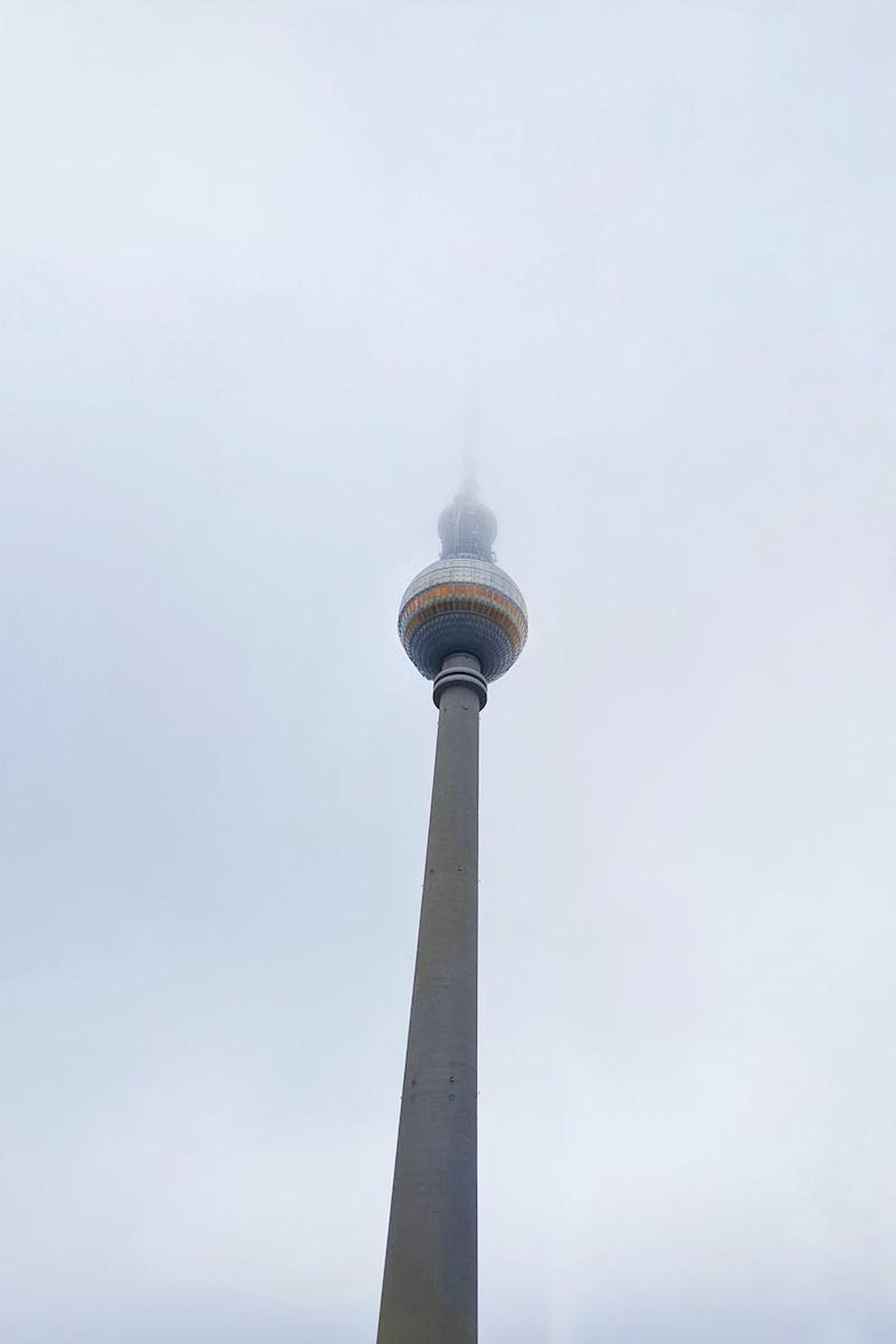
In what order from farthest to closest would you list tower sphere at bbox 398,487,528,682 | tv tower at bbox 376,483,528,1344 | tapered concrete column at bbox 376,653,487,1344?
tower sphere at bbox 398,487,528,682
tv tower at bbox 376,483,528,1344
tapered concrete column at bbox 376,653,487,1344

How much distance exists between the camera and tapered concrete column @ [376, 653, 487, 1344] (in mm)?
41062

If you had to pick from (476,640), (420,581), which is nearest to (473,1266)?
(476,640)

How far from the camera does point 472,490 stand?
270 feet

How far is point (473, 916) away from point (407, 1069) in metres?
8.68

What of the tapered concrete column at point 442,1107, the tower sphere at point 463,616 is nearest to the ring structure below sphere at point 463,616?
the tower sphere at point 463,616

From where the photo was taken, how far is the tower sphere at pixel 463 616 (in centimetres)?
6700

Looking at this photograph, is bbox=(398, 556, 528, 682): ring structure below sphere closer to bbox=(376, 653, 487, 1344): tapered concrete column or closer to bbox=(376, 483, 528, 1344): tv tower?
bbox=(376, 483, 528, 1344): tv tower

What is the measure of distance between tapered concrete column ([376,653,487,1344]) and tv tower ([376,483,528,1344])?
0.05 m

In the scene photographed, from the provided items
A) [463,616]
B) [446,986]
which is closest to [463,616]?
[463,616]

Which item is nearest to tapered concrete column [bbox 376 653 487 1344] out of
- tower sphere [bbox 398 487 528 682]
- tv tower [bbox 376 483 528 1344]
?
tv tower [bbox 376 483 528 1344]

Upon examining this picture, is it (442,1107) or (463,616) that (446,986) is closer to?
(442,1107)

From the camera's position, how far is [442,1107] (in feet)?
149

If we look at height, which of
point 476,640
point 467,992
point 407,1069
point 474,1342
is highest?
point 476,640

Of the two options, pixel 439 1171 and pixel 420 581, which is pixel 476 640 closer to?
pixel 420 581
